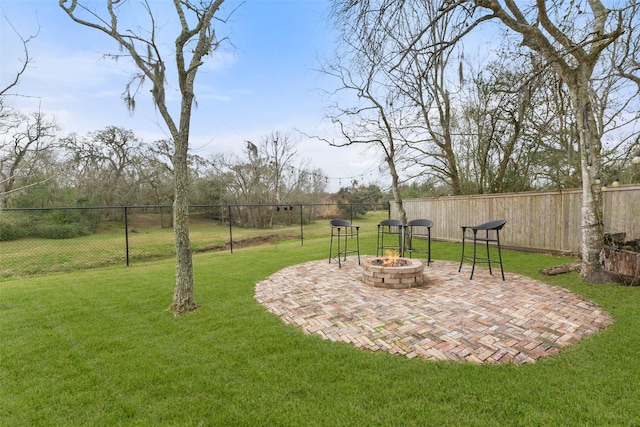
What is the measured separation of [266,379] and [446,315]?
77.4 inches

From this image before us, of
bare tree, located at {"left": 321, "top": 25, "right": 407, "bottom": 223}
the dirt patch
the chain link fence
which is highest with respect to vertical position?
bare tree, located at {"left": 321, "top": 25, "right": 407, "bottom": 223}

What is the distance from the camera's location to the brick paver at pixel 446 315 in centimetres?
221

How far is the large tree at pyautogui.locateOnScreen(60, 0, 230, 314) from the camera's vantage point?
10.1 feet

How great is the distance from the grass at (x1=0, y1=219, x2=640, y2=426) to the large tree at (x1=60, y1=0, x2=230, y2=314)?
66cm

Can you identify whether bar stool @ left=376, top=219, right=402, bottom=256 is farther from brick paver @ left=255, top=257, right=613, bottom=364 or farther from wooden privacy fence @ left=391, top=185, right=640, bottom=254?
wooden privacy fence @ left=391, top=185, right=640, bottom=254

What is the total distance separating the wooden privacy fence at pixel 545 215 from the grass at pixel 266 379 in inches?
112

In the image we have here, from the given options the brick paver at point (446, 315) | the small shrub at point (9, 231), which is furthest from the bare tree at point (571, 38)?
the small shrub at point (9, 231)

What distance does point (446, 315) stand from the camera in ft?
9.30

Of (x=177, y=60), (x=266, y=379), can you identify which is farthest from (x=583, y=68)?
(x=266, y=379)

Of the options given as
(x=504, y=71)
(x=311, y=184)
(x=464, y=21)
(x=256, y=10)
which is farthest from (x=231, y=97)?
(x=311, y=184)

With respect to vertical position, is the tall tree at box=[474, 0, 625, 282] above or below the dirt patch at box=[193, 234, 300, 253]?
above

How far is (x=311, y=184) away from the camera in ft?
73.2

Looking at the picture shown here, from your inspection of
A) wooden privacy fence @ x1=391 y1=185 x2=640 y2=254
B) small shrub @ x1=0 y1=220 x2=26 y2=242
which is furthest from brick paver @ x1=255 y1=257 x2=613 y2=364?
small shrub @ x1=0 y1=220 x2=26 y2=242

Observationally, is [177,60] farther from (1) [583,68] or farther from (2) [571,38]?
(1) [583,68]
